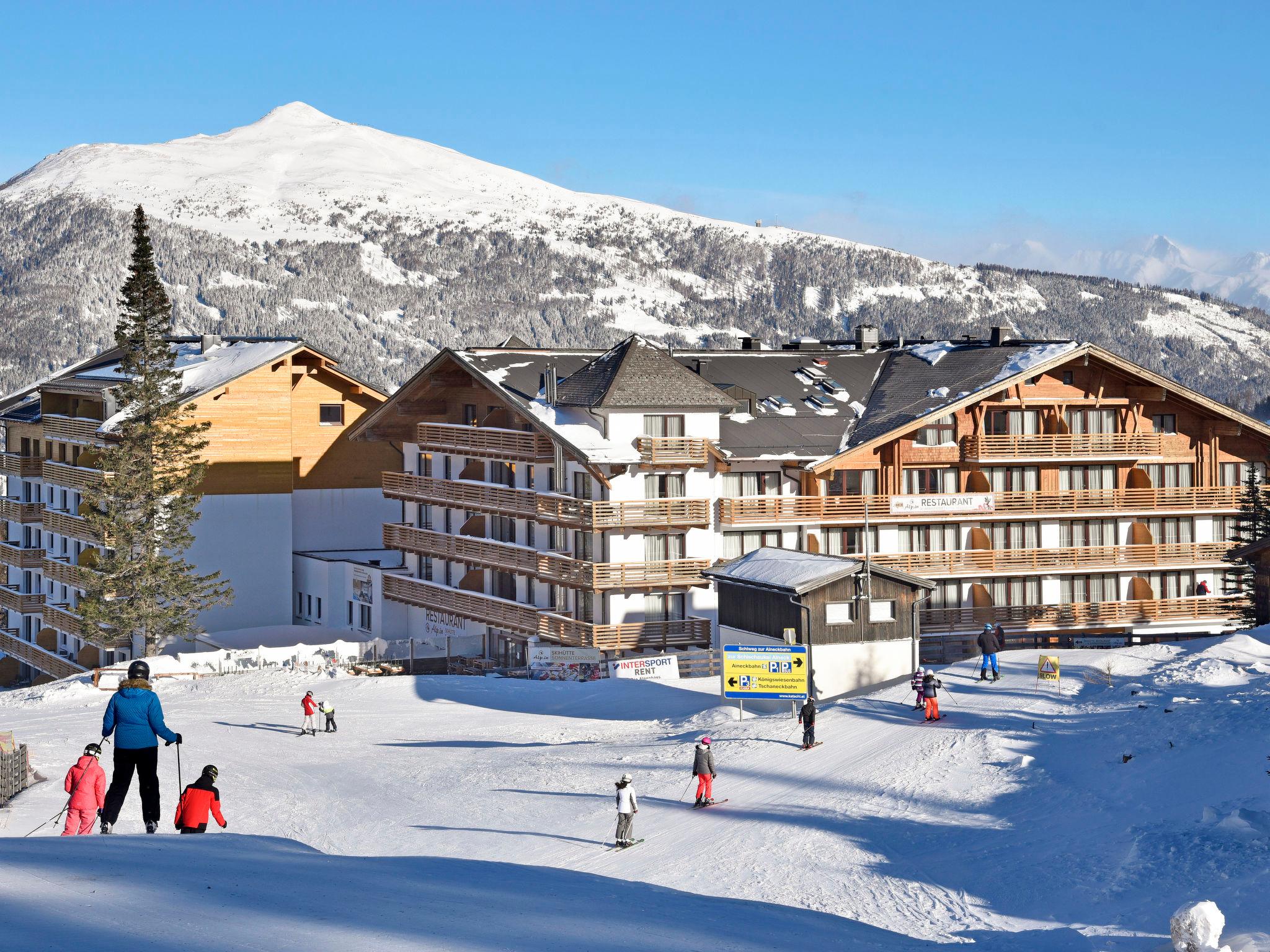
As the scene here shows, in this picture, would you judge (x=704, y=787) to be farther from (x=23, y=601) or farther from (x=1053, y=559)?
(x=23, y=601)

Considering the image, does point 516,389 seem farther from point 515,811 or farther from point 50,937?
point 50,937

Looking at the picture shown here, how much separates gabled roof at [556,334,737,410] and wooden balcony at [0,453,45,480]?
35919 millimetres

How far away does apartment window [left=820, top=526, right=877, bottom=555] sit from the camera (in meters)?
59.9

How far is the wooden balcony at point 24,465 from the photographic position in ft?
264

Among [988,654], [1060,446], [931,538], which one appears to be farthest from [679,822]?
[1060,446]

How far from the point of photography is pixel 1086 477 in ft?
209

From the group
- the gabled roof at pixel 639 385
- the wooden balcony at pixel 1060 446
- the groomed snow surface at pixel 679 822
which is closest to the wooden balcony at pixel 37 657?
the groomed snow surface at pixel 679 822

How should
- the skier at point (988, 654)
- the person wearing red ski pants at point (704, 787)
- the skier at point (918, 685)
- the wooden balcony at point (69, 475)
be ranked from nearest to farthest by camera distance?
the person wearing red ski pants at point (704, 787)
the skier at point (918, 685)
the skier at point (988, 654)
the wooden balcony at point (69, 475)

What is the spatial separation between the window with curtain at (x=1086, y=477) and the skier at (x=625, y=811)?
39.2m

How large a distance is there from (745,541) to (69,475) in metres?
34.9

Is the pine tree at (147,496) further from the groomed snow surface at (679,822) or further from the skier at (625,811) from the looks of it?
the skier at (625,811)

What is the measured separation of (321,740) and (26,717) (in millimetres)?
10954

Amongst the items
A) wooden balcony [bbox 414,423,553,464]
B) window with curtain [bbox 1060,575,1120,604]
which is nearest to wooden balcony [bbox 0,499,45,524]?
wooden balcony [bbox 414,423,553,464]

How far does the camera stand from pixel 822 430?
61.0 m
